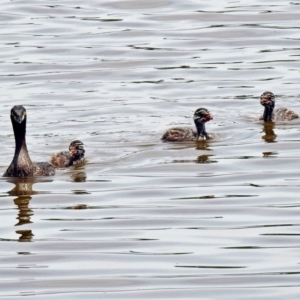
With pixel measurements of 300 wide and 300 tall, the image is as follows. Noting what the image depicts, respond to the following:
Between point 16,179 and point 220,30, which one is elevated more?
point 220,30

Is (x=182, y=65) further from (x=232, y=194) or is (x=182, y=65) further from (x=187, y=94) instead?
(x=232, y=194)

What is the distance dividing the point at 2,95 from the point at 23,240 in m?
9.50

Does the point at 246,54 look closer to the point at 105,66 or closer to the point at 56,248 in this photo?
the point at 105,66

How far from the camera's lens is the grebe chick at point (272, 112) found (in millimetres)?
20750

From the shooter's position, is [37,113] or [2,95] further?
[2,95]

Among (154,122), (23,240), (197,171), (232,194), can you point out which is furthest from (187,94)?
(23,240)

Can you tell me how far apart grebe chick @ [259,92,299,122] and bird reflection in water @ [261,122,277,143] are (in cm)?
11

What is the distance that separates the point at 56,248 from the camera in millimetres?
13156

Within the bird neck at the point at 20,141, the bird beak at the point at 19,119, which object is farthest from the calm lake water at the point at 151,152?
the bird beak at the point at 19,119

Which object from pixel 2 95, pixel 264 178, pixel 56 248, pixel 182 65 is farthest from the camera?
pixel 182 65

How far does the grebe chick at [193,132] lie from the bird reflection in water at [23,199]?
2.82 m

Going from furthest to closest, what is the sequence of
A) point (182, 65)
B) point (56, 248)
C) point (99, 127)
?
point (182, 65)
point (99, 127)
point (56, 248)

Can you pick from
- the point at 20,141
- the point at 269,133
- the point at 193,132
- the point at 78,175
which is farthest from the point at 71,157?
the point at 269,133

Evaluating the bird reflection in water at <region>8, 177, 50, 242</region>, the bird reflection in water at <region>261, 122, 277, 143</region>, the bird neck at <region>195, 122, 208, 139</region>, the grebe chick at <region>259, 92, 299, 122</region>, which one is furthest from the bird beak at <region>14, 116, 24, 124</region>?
the grebe chick at <region>259, 92, 299, 122</region>
